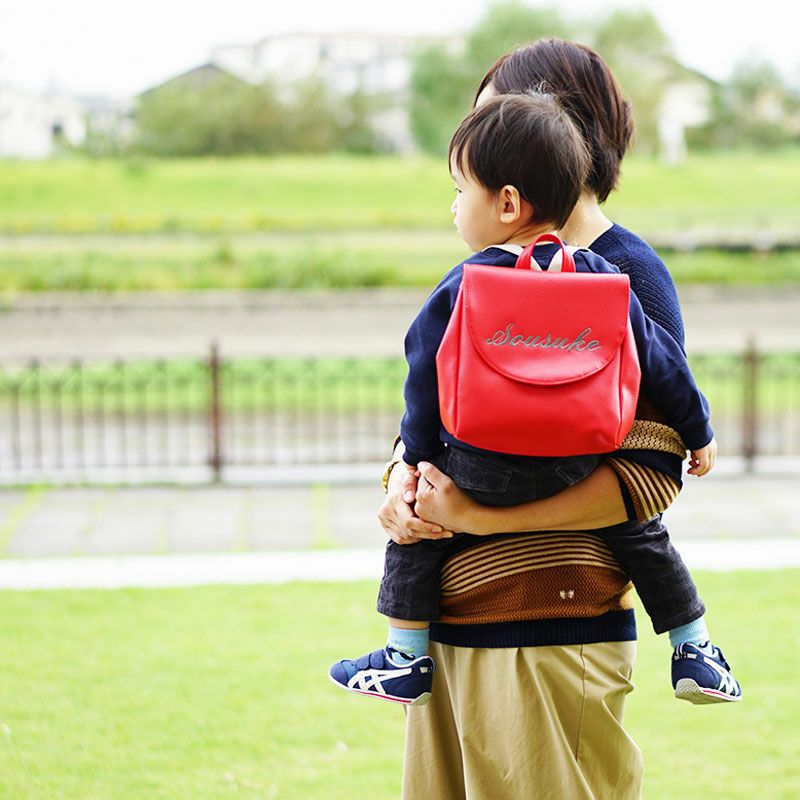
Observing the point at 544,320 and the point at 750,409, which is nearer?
the point at 544,320

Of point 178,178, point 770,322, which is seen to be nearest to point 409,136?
point 178,178

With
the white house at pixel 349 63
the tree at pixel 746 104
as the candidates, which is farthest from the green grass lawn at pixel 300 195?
the tree at pixel 746 104

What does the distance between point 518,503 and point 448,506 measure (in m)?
0.10

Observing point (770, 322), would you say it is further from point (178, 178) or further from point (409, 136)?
point (409, 136)

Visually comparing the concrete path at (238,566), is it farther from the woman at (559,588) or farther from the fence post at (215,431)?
the woman at (559,588)

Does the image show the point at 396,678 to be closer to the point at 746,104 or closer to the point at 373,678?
the point at 373,678

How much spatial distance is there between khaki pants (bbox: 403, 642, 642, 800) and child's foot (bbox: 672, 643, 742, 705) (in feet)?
0.31

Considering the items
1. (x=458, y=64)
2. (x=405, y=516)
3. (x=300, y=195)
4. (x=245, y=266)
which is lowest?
(x=245, y=266)

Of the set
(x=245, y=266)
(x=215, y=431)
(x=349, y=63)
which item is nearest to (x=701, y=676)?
(x=215, y=431)

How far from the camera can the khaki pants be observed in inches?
65.8

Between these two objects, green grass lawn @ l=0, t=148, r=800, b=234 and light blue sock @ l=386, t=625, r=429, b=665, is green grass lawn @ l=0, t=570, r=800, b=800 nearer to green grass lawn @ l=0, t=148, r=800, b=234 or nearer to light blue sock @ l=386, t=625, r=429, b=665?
light blue sock @ l=386, t=625, r=429, b=665

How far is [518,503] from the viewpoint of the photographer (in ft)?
5.27

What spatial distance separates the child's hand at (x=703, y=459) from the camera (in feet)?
5.63

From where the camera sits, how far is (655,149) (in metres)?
36.2
